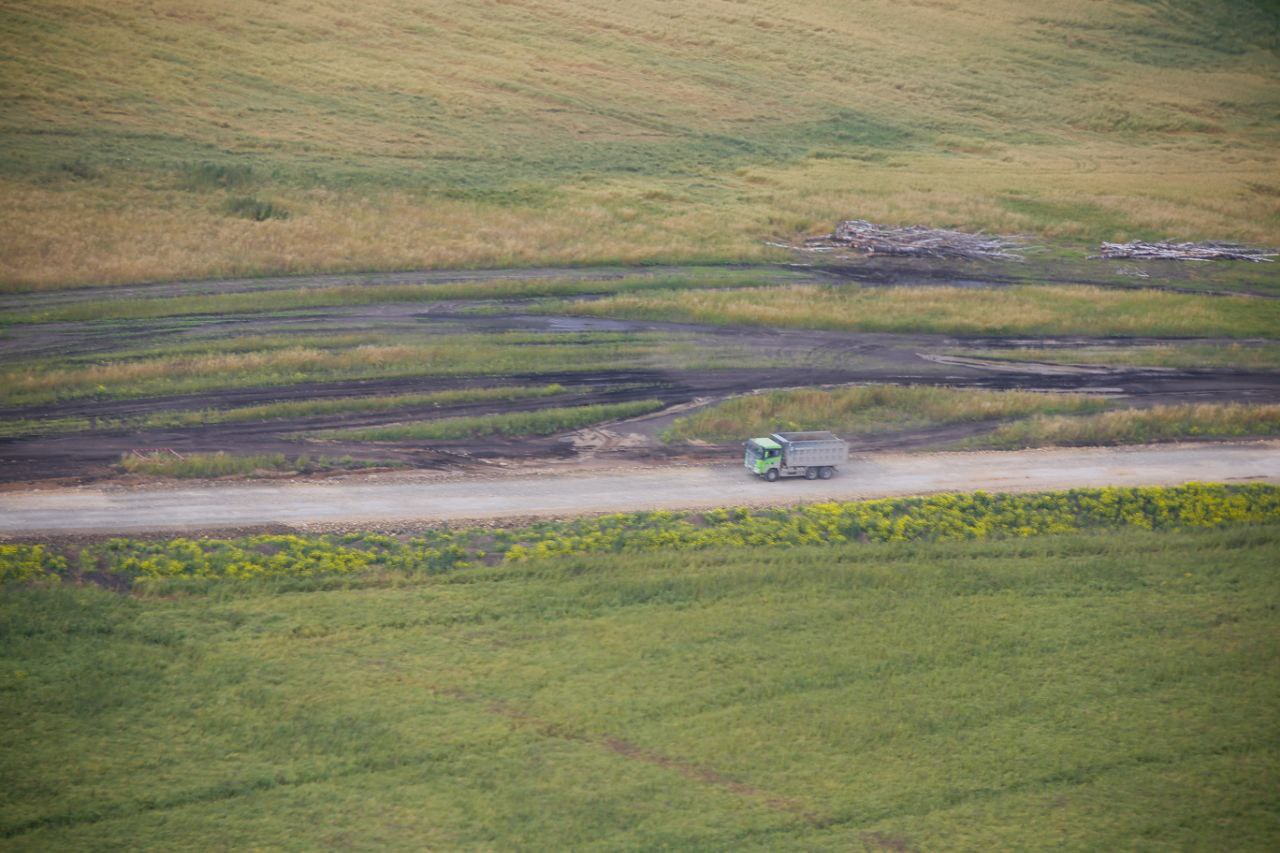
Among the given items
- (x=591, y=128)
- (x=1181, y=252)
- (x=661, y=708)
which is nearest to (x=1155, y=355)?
(x=1181, y=252)

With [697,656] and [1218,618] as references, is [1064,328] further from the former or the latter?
[697,656]

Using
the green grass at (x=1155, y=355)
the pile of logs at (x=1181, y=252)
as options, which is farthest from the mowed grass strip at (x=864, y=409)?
the pile of logs at (x=1181, y=252)

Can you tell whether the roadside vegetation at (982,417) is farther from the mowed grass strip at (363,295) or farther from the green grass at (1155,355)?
the mowed grass strip at (363,295)

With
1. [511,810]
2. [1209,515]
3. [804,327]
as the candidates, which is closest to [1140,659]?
[1209,515]

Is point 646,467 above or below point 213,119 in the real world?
below

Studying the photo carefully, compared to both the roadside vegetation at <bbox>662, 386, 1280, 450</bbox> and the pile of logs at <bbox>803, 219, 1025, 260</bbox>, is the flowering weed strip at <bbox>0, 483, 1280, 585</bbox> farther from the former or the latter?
the pile of logs at <bbox>803, 219, 1025, 260</bbox>
